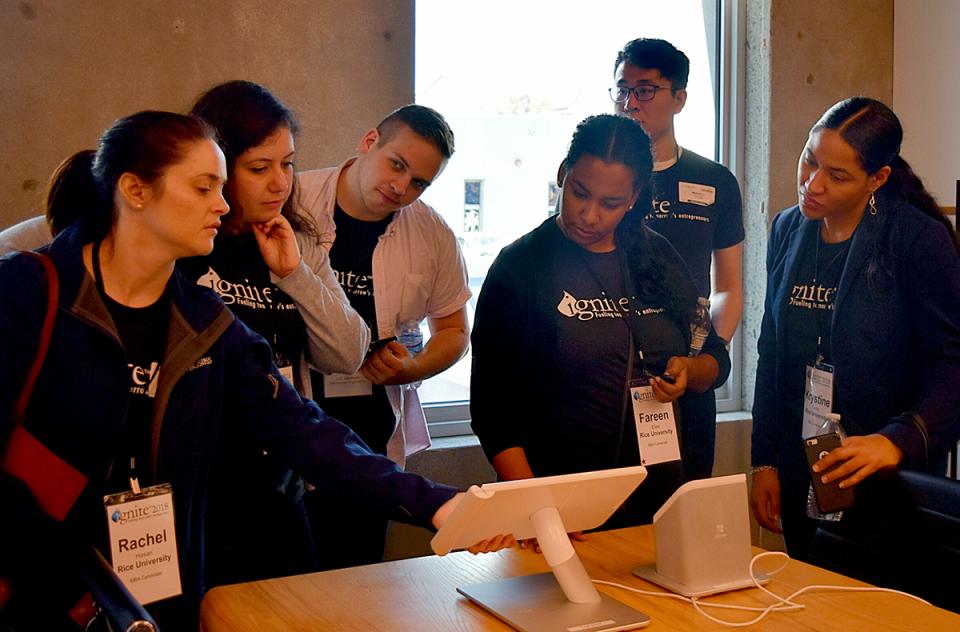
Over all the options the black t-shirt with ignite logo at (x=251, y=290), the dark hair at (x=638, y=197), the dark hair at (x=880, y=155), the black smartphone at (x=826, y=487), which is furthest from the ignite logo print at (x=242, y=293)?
the dark hair at (x=880, y=155)

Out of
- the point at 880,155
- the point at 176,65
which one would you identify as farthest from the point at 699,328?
the point at 176,65

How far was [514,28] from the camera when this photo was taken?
3.61m

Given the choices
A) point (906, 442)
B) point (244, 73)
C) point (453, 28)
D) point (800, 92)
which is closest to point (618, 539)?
point (906, 442)

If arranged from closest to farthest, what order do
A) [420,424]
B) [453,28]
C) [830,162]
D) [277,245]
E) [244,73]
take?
[277,245] < [830,162] < [420,424] < [244,73] < [453,28]

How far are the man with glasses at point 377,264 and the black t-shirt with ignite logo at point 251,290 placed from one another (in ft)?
0.84

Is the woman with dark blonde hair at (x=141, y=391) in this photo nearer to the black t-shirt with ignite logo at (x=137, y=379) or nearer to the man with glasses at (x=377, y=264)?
the black t-shirt with ignite logo at (x=137, y=379)

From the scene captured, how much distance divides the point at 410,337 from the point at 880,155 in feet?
4.28

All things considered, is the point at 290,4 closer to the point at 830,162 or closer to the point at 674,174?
the point at 674,174

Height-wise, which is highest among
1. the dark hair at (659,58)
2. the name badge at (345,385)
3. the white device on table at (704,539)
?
the dark hair at (659,58)

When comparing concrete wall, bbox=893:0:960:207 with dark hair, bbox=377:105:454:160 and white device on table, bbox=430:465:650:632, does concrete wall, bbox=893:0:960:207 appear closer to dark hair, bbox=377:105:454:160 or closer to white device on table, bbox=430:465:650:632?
dark hair, bbox=377:105:454:160

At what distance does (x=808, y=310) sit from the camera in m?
2.48

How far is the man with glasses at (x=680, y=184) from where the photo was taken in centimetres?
281

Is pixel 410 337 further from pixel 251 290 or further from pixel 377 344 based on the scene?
pixel 251 290

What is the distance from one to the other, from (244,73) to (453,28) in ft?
2.81
